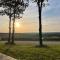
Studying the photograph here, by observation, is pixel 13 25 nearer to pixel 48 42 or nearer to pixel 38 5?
pixel 38 5

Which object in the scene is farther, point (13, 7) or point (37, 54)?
point (13, 7)

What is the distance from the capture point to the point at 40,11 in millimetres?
24859

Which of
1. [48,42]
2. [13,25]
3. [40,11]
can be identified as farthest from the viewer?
[13,25]

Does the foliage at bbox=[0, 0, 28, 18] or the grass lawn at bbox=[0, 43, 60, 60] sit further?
the foliage at bbox=[0, 0, 28, 18]

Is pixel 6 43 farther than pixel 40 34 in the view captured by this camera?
Yes

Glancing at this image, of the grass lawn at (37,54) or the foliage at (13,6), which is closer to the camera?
the grass lawn at (37,54)

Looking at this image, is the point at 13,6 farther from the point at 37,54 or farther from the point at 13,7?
the point at 37,54

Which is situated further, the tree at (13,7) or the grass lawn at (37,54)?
the tree at (13,7)

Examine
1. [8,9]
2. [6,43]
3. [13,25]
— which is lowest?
[6,43]

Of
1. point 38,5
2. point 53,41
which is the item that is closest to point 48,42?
point 53,41

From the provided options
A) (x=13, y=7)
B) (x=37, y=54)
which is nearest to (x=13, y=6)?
(x=13, y=7)

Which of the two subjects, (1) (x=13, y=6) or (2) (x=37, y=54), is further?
(1) (x=13, y=6)

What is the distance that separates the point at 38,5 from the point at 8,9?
6.99 m

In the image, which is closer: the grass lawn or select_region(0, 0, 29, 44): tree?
the grass lawn
